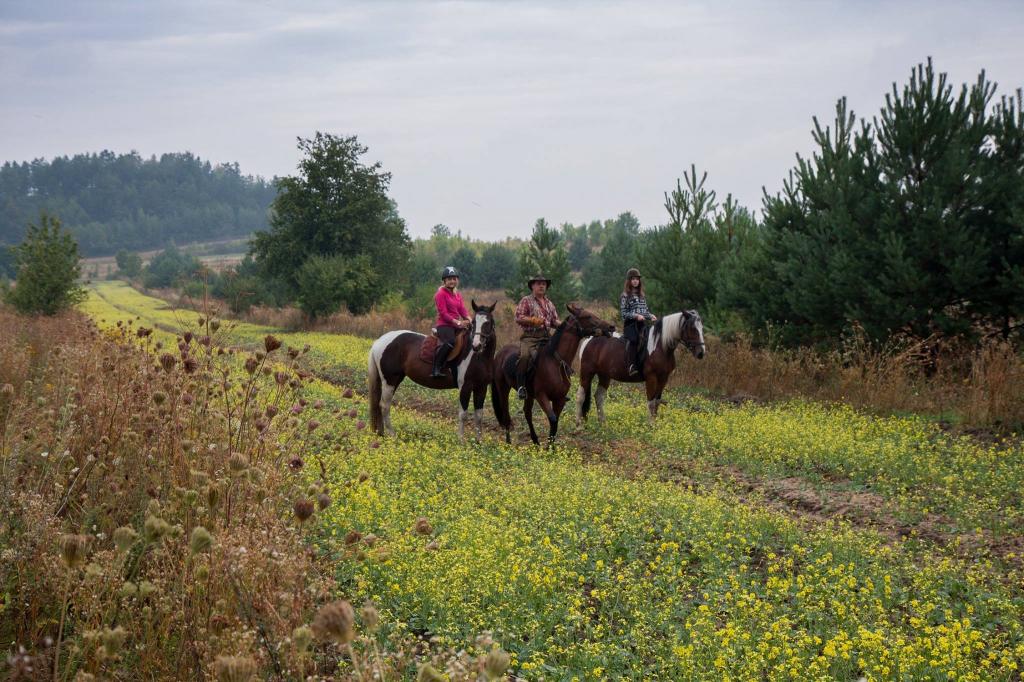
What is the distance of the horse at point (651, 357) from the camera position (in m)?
13.0

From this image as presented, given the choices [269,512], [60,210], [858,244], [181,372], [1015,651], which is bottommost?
[1015,651]

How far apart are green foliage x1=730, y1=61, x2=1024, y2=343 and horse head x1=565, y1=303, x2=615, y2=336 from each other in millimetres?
5557

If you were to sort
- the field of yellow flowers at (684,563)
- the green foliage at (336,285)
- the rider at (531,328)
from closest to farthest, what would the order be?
1. the field of yellow flowers at (684,563)
2. the rider at (531,328)
3. the green foliage at (336,285)

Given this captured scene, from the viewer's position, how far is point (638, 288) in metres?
13.6

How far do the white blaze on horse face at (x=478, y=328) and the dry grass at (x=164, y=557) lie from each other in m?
5.49

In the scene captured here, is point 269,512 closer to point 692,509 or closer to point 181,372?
point 181,372

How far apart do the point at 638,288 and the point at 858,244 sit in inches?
176

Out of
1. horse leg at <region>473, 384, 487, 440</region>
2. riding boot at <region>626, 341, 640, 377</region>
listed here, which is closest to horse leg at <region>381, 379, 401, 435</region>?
horse leg at <region>473, 384, 487, 440</region>

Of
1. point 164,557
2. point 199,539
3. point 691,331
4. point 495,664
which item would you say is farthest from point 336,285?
point 495,664

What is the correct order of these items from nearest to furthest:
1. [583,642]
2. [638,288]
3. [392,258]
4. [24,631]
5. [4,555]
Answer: [4,555] < [24,631] < [583,642] < [638,288] < [392,258]

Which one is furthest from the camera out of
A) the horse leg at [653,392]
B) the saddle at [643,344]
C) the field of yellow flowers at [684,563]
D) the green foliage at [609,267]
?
the green foliage at [609,267]

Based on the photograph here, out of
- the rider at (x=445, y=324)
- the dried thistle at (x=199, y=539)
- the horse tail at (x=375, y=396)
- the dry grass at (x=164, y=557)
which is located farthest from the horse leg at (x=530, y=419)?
the dried thistle at (x=199, y=539)

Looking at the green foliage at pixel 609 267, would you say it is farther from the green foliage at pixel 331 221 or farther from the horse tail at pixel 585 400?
the horse tail at pixel 585 400

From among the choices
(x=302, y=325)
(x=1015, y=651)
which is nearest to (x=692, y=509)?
(x=1015, y=651)
